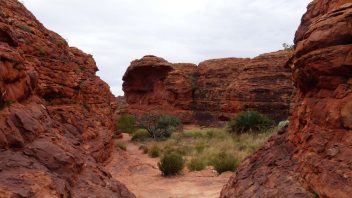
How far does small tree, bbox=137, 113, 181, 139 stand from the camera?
2772 cm

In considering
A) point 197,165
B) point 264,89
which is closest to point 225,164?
point 197,165

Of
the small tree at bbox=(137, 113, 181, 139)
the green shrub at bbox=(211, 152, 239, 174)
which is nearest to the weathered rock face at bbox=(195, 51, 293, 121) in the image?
the small tree at bbox=(137, 113, 181, 139)

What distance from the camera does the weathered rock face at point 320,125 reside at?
4926 mm

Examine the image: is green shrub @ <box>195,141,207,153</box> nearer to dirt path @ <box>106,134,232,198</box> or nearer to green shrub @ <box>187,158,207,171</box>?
dirt path @ <box>106,134,232,198</box>

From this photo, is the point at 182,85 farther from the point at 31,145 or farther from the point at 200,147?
the point at 31,145

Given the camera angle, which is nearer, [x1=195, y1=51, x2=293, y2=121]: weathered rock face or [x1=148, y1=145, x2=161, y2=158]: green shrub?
[x1=148, y1=145, x2=161, y2=158]: green shrub

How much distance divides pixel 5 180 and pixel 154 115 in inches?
1234

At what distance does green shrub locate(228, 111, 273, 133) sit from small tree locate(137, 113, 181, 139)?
5.23 meters

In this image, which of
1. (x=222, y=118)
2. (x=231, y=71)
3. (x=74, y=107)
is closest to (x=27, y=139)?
(x=74, y=107)

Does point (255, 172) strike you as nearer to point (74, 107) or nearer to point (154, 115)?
point (74, 107)

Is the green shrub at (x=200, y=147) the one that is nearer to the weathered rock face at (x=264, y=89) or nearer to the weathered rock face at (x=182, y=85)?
the weathered rock face at (x=264, y=89)

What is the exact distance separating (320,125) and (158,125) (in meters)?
25.4

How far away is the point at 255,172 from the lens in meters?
7.37

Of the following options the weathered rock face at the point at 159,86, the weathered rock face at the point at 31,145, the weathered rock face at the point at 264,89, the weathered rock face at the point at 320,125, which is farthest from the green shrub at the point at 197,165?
the weathered rock face at the point at 159,86
